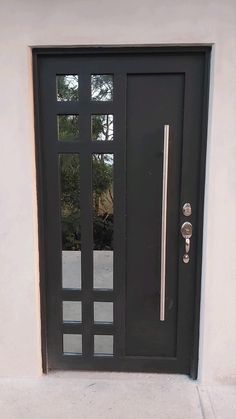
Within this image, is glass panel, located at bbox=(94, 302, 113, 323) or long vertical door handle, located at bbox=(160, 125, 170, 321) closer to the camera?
long vertical door handle, located at bbox=(160, 125, 170, 321)

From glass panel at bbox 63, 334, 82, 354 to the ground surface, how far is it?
0.15m

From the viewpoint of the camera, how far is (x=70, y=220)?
232cm

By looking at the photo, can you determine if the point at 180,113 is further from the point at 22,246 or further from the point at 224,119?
the point at 22,246

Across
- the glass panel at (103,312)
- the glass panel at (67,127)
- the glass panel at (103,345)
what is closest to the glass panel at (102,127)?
the glass panel at (67,127)

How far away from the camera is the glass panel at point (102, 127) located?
220 centimetres

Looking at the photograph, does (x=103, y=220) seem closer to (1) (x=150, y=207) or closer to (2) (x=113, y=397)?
(1) (x=150, y=207)

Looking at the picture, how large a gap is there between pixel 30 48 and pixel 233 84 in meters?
1.19

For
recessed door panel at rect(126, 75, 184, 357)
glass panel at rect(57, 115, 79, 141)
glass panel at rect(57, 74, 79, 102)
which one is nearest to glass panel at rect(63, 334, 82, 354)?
recessed door panel at rect(126, 75, 184, 357)

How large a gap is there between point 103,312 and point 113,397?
1.67ft

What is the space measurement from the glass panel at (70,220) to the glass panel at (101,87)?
1.28 feet

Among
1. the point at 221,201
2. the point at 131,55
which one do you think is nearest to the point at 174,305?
the point at 221,201

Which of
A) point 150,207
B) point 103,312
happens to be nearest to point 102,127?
point 150,207

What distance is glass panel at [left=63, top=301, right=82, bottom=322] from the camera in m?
2.39

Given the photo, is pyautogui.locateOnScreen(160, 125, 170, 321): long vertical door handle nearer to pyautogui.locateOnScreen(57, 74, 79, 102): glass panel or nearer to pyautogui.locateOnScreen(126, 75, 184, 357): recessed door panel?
pyautogui.locateOnScreen(126, 75, 184, 357): recessed door panel
